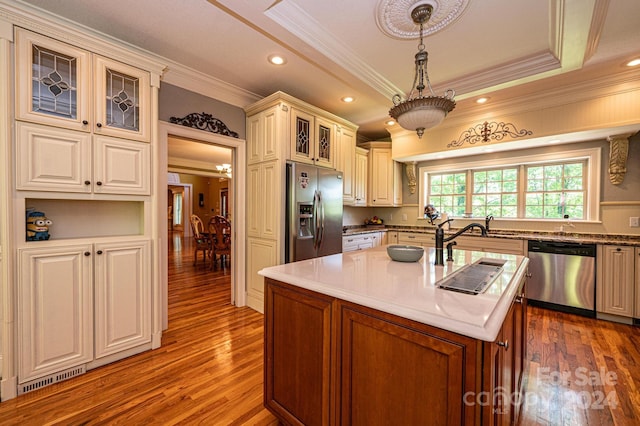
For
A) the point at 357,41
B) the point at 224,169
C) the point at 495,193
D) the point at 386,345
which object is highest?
the point at 357,41

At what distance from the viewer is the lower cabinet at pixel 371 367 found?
862mm

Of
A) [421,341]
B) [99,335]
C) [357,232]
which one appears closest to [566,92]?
[357,232]

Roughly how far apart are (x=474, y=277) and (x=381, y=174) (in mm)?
3569

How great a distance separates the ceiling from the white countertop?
1.77 m

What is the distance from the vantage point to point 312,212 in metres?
3.20

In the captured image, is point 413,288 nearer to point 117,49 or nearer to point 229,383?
point 229,383

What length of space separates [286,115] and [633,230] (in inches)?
167

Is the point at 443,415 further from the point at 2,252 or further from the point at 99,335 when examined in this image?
the point at 2,252

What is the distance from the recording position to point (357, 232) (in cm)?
421

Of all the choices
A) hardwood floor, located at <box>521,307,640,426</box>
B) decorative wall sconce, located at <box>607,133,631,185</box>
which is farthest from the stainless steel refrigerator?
decorative wall sconce, located at <box>607,133,631,185</box>

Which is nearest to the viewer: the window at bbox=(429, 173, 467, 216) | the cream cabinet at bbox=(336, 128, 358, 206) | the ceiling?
the ceiling

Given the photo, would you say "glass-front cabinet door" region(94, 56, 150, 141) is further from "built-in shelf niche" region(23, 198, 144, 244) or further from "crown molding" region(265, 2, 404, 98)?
"crown molding" region(265, 2, 404, 98)

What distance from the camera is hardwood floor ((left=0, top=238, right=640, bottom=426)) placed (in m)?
1.61

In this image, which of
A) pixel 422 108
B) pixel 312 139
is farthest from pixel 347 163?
pixel 422 108
